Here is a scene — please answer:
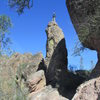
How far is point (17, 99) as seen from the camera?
1731 centimetres

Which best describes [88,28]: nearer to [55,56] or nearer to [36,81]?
[55,56]

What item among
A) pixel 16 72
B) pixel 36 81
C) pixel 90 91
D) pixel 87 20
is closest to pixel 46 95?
pixel 36 81

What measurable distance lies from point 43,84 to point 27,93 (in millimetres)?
1433

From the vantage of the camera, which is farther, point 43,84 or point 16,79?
point 16,79

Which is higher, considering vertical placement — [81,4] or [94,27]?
[81,4]

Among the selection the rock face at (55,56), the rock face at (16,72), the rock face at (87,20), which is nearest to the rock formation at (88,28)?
the rock face at (87,20)

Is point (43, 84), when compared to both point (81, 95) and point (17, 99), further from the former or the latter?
point (81, 95)

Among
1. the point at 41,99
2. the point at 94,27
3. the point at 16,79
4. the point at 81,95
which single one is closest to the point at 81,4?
the point at 94,27

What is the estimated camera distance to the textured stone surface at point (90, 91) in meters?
14.3

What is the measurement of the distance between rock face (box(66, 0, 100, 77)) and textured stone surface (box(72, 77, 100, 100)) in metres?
1.00

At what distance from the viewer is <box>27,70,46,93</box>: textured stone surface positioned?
62.7 feet

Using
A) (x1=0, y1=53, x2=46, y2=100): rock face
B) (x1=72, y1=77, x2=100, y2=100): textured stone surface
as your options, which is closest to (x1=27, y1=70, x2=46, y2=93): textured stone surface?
(x1=0, y1=53, x2=46, y2=100): rock face

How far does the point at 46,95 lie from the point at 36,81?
1687mm

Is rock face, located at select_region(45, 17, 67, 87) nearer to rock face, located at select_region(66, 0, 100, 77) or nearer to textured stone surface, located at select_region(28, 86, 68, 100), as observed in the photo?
textured stone surface, located at select_region(28, 86, 68, 100)
